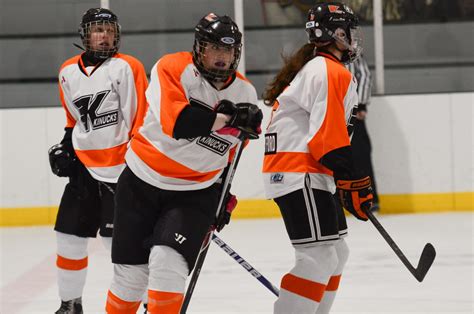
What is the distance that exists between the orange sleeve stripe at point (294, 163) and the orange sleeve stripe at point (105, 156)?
→ 700mm

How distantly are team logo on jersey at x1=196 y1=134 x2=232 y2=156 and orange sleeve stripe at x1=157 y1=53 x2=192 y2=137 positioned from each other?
0.39 feet

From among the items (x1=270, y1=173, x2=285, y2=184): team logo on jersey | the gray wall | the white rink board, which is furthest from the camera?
the gray wall

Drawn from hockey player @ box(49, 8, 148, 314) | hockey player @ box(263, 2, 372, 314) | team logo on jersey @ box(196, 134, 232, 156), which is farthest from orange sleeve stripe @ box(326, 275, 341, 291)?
hockey player @ box(49, 8, 148, 314)

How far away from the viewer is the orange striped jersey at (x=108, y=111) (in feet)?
10.9

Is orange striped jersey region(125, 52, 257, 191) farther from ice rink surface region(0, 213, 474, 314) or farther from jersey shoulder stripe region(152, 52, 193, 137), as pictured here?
A: ice rink surface region(0, 213, 474, 314)

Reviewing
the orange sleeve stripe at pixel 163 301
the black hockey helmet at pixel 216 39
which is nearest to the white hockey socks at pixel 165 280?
the orange sleeve stripe at pixel 163 301

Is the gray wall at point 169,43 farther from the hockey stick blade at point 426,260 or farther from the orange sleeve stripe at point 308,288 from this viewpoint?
the orange sleeve stripe at point 308,288

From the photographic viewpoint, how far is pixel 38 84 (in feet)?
21.4

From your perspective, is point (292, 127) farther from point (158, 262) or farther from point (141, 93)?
point (141, 93)

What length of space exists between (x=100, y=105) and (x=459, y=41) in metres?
3.83

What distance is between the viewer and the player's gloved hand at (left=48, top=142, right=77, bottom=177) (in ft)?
11.3

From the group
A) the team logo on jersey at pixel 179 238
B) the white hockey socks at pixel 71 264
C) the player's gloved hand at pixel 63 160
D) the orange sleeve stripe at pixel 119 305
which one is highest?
the player's gloved hand at pixel 63 160

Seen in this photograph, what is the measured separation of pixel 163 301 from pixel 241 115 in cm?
53

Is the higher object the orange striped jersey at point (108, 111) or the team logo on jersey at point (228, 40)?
the team logo on jersey at point (228, 40)
